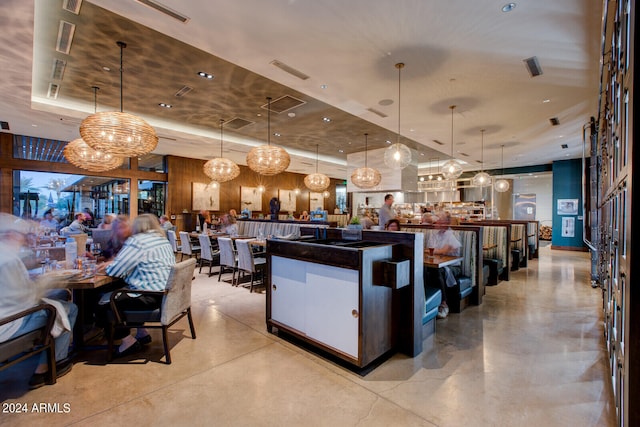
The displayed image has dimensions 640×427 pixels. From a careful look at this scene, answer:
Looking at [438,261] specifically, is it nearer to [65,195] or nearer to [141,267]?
[141,267]

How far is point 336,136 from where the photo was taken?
8.82 metres

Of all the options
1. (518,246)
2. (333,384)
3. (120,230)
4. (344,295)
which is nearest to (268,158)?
(120,230)

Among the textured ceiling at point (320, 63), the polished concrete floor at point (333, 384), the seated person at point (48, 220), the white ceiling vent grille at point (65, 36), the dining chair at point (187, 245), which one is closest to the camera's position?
the polished concrete floor at point (333, 384)

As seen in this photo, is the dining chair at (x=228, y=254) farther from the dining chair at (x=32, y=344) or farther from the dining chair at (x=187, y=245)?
the dining chair at (x=32, y=344)

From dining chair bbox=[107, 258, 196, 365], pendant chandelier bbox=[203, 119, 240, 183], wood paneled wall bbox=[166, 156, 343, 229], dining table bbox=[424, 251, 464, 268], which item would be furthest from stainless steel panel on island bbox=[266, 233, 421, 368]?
wood paneled wall bbox=[166, 156, 343, 229]

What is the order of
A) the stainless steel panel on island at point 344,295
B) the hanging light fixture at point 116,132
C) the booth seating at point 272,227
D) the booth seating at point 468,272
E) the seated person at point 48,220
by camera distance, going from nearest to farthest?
1. the stainless steel panel on island at point 344,295
2. the hanging light fixture at point 116,132
3. the booth seating at point 468,272
4. the booth seating at point 272,227
5. the seated person at point 48,220

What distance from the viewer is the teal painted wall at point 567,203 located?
1108 centimetres

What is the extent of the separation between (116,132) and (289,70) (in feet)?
8.50

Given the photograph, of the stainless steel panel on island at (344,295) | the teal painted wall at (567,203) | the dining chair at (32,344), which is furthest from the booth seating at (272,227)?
Answer: the teal painted wall at (567,203)

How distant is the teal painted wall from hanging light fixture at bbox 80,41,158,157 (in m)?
14.2

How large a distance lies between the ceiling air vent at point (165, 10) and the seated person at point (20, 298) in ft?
7.99

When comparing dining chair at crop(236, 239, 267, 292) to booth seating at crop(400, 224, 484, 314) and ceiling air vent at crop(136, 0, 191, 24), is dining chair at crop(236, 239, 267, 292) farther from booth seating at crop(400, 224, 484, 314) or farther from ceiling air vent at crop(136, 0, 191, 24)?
ceiling air vent at crop(136, 0, 191, 24)

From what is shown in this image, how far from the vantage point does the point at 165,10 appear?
117 inches

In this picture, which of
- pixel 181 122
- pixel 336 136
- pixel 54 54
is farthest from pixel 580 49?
pixel 181 122
